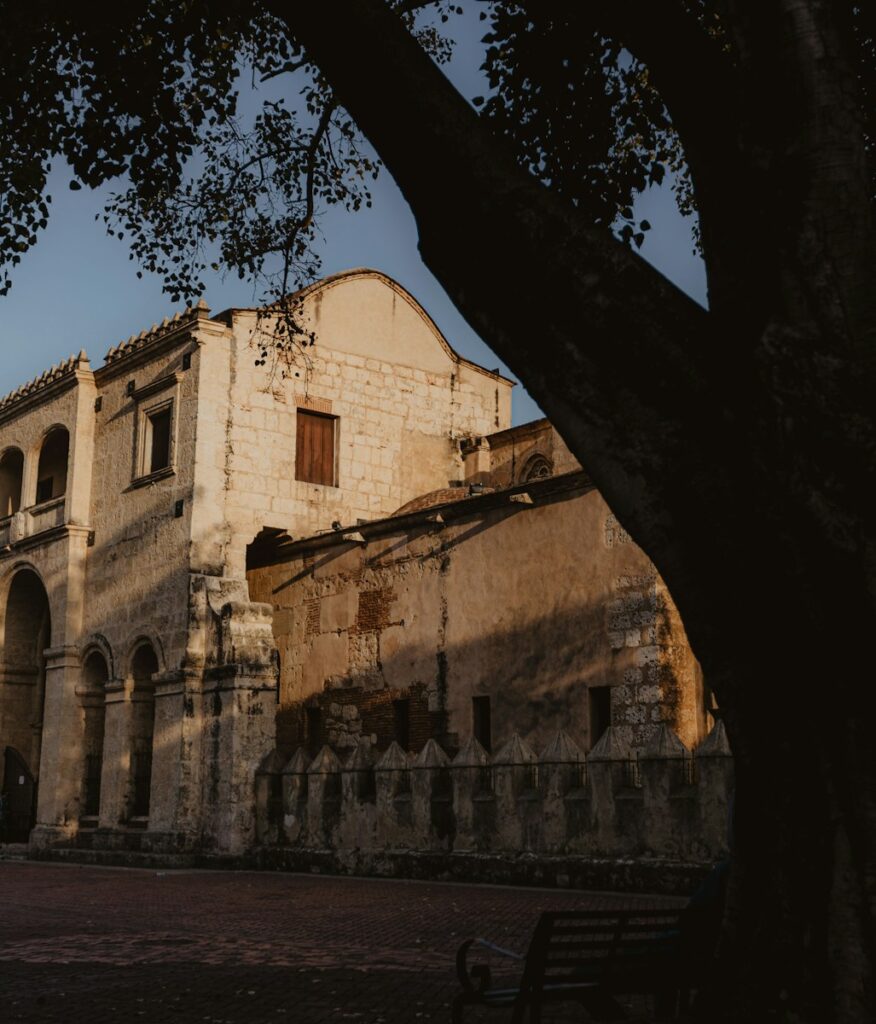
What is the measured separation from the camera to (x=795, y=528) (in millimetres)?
4664

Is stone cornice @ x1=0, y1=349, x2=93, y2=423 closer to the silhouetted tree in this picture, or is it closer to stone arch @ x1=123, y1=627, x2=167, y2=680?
stone arch @ x1=123, y1=627, x2=167, y2=680

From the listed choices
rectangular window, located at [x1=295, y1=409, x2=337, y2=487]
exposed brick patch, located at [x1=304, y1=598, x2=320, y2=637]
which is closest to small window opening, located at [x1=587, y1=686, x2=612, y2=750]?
exposed brick patch, located at [x1=304, y1=598, x2=320, y2=637]

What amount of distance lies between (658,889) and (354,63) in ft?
34.3

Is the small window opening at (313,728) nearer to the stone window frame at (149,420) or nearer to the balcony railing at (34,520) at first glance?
the stone window frame at (149,420)

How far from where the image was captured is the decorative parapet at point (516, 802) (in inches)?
545

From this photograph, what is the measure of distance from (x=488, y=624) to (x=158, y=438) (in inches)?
329

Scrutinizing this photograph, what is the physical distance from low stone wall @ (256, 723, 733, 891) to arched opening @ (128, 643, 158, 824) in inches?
173

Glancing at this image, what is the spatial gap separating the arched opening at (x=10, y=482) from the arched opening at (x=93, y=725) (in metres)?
5.80

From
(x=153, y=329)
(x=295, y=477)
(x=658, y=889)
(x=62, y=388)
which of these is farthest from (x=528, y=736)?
(x=62, y=388)

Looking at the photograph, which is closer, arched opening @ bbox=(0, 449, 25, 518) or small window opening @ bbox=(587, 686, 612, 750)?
small window opening @ bbox=(587, 686, 612, 750)

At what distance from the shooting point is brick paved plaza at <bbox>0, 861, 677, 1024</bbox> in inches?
290

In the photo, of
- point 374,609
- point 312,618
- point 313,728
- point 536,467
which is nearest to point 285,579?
point 312,618

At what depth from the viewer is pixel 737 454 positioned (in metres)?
4.96

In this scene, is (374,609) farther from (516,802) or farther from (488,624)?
(516,802)
